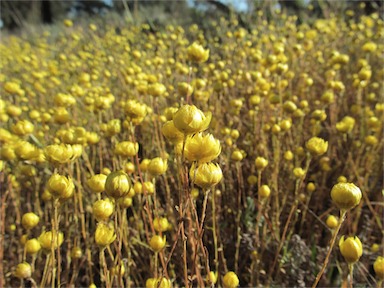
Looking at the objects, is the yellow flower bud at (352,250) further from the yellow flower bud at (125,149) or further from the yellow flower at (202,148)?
the yellow flower bud at (125,149)

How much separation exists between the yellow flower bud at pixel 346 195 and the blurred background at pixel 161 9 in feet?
7.72

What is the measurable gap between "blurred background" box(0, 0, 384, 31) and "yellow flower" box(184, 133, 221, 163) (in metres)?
2.26

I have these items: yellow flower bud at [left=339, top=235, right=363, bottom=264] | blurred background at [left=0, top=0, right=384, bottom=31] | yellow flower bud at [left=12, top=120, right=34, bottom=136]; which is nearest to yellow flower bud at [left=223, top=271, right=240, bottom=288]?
yellow flower bud at [left=339, top=235, right=363, bottom=264]

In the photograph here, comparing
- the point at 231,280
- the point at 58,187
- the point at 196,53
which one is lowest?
the point at 231,280

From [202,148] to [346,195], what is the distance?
0.98 ft

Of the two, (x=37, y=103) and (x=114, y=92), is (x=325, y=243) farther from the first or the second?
(x=37, y=103)

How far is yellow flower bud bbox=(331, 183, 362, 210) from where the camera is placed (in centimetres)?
70

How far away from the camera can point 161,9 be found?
331 inches

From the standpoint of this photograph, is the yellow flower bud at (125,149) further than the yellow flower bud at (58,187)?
Yes

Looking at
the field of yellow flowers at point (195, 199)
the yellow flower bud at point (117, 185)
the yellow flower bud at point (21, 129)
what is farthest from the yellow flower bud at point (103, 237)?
the yellow flower bud at point (21, 129)

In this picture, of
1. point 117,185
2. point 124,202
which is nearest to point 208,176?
point 117,185

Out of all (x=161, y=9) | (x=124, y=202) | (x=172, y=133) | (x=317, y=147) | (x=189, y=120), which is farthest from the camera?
(x=161, y=9)

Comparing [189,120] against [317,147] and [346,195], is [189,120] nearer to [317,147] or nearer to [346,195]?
[346,195]

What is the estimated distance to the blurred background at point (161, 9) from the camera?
4.29 m
